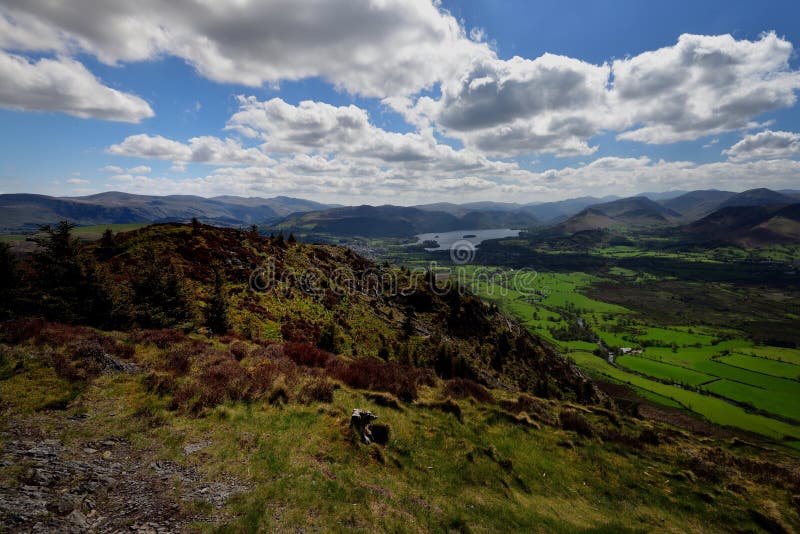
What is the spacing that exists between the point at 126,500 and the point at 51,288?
22.3 meters

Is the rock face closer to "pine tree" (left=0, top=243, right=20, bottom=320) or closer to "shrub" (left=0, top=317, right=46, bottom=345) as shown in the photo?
"shrub" (left=0, top=317, right=46, bottom=345)

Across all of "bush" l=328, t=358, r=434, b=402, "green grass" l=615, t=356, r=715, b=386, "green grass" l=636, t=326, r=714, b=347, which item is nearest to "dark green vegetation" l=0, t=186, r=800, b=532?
"bush" l=328, t=358, r=434, b=402

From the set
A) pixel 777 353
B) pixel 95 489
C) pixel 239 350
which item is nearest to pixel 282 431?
pixel 95 489

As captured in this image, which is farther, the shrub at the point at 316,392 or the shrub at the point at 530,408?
the shrub at the point at 530,408

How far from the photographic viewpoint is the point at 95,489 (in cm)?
959

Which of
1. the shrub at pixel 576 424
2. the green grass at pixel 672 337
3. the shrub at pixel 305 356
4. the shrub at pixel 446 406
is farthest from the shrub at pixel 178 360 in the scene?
the green grass at pixel 672 337

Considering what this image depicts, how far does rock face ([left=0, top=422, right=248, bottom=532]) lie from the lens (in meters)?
8.23

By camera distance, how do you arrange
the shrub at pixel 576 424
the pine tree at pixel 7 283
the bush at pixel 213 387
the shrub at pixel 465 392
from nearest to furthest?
the bush at pixel 213 387 → the pine tree at pixel 7 283 → the shrub at pixel 576 424 → the shrub at pixel 465 392

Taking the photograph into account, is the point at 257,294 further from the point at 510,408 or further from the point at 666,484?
the point at 666,484

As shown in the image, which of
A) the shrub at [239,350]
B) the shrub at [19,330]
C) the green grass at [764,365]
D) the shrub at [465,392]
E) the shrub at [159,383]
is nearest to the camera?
the shrub at [159,383]

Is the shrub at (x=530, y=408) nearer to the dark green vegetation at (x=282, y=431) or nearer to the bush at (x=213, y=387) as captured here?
the dark green vegetation at (x=282, y=431)

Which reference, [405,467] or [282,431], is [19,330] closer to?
[282,431]

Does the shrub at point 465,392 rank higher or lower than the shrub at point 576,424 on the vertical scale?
higher

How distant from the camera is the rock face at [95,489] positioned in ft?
27.0
